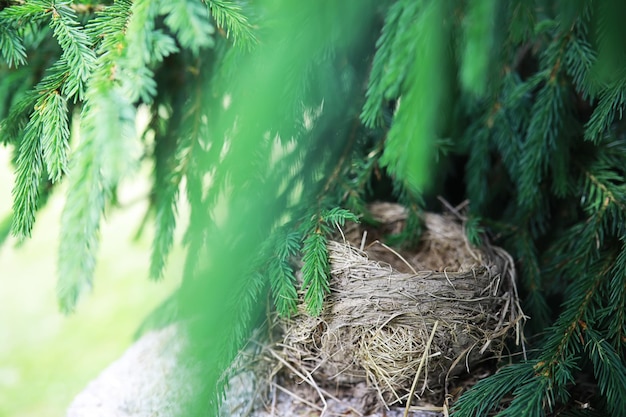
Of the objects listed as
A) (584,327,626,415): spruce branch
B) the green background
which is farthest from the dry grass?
the green background

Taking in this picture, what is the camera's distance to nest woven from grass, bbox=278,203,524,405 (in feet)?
3.01

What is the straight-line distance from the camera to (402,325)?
0.92 meters

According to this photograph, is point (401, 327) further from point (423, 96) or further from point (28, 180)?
point (28, 180)

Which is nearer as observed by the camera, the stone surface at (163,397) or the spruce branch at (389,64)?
the spruce branch at (389,64)

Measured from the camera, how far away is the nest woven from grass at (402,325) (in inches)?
36.1

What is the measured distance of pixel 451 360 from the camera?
3.10ft

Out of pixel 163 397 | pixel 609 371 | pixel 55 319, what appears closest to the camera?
pixel 609 371

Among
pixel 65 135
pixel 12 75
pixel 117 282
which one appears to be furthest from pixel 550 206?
pixel 117 282

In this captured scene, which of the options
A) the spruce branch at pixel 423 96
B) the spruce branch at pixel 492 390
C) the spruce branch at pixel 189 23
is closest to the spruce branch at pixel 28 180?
the spruce branch at pixel 189 23

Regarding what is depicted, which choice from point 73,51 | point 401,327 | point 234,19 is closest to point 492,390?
point 401,327

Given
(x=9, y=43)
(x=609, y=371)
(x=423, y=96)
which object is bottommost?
(x=609, y=371)

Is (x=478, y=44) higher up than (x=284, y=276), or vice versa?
(x=478, y=44)

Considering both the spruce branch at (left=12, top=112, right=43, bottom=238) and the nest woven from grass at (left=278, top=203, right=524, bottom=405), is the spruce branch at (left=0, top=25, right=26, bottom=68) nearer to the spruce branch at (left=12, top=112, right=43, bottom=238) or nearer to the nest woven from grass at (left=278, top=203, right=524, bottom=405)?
→ the spruce branch at (left=12, top=112, right=43, bottom=238)

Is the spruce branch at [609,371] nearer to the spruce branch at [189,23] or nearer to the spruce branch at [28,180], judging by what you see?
the spruce branch at [189,23]
